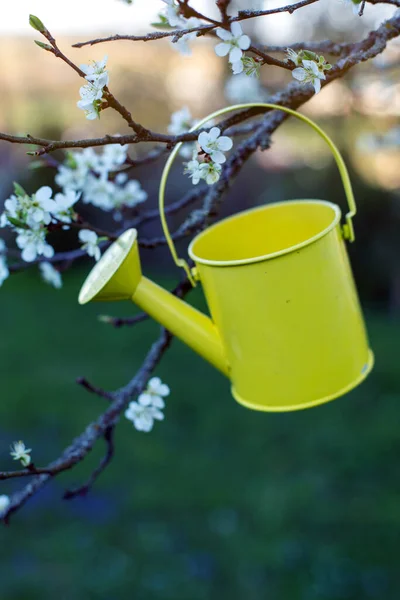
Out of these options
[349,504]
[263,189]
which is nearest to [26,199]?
[349,504]

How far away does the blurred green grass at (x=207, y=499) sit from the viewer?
101 inches

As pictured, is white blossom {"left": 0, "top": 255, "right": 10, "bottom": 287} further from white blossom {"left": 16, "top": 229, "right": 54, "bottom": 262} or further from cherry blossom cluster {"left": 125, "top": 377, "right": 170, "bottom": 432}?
cherry blossom cluster {"left": 125, "top": 377, "right": 170, "bottom": 432}

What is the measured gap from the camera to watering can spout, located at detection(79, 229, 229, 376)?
39.9 inches

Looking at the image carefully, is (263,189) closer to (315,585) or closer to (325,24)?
(325,24)

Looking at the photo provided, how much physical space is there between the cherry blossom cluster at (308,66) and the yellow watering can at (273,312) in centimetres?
20

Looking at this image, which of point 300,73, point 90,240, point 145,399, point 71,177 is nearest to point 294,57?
point 300,73

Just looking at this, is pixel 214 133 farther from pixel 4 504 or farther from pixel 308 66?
pixel 4 504

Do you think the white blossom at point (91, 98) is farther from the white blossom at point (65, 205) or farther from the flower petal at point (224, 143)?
the white blossom at point (65, 205)

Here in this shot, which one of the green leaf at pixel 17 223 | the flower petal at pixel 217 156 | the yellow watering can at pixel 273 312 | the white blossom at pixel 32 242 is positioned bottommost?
the yellow watering can at pixel 273 312

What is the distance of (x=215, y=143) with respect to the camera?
2.60ft

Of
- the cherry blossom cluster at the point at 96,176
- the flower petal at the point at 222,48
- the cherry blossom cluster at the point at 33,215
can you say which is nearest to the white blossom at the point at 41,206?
the cherry blossom cluster at the point at 33,215

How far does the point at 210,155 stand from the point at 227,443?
2701 mm

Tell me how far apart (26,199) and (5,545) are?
2180 mm

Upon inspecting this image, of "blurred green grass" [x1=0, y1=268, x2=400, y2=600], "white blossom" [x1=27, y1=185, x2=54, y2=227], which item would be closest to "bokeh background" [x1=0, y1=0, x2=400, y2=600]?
"blurred green grass" [x1=0, y1=268, x2=400, y2=600]
